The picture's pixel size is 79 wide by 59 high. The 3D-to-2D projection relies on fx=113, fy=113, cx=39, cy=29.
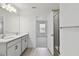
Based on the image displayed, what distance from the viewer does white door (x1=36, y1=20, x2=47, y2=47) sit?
594 cm

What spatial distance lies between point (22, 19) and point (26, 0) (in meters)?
5.01

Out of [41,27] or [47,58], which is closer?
[47,58]

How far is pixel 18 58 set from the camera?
69cm

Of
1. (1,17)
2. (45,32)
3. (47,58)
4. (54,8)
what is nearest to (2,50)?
(1,17)

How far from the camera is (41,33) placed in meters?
6.06

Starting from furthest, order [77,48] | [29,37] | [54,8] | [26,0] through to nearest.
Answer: [29,37], [54,8], [77,48], [26,0]

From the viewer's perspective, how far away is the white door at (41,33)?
5941mm

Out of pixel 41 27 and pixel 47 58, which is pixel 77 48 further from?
pixel 41 27

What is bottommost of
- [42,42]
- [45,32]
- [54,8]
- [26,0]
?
[42,42]

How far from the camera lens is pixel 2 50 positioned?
2.20m

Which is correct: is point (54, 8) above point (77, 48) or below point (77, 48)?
above

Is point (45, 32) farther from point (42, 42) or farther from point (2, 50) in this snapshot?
point (2, 50)

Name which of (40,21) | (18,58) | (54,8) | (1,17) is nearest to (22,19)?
(40,21)

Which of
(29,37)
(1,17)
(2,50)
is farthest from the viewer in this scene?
(29,37)
